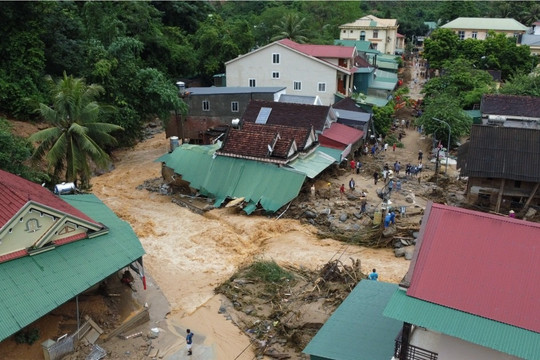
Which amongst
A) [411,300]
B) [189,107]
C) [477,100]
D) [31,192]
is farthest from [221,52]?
[411,300]

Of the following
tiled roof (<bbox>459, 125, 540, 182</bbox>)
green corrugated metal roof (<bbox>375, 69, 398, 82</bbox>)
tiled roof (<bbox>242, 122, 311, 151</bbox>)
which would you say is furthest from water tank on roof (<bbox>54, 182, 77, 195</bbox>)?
green corrugated metal roof (<bbox>375, 69, 398, 82</bbox>)

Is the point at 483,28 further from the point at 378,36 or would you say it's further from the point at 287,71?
the point at 287,71

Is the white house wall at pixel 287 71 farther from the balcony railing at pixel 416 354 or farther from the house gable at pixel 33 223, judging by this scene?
the balcony railing at pixel 416 354

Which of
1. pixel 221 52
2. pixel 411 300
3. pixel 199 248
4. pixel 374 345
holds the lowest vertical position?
pixel 199 248

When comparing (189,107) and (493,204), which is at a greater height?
(189,107)

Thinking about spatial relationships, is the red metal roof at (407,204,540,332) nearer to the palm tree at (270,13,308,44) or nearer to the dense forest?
the dense forest

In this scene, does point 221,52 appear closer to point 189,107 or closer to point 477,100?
point 189,107
